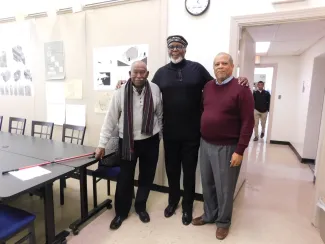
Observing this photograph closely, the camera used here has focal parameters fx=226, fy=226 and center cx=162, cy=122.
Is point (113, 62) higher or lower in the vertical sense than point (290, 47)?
lower

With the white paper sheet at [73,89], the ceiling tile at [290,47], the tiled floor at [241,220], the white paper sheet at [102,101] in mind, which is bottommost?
the tiled floor at [241,220]

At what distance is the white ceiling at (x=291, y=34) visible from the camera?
3123mm

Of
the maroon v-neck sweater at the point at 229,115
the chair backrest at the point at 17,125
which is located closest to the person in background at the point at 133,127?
the maroon v-neck sweater at the point at 229,115

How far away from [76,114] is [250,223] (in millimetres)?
2584

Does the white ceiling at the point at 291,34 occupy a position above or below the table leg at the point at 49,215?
above

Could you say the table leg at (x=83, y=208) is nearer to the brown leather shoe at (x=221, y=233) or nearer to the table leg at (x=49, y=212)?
the table leg at (x=49, y=212)

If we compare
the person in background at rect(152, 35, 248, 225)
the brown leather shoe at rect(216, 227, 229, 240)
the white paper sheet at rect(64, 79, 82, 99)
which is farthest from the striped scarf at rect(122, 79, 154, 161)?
the white paper sheet at rect(64, 79, 82, 99)

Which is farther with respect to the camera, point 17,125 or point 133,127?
point 17,125

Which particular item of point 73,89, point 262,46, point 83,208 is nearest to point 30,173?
point 83,208

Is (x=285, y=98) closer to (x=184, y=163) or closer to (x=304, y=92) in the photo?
(x=304, y=92)

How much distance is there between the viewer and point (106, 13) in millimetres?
2816

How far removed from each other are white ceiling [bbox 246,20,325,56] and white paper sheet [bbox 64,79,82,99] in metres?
2.30

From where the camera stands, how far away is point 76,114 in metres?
3.25

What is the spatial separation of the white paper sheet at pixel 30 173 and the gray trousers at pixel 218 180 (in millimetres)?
1269
